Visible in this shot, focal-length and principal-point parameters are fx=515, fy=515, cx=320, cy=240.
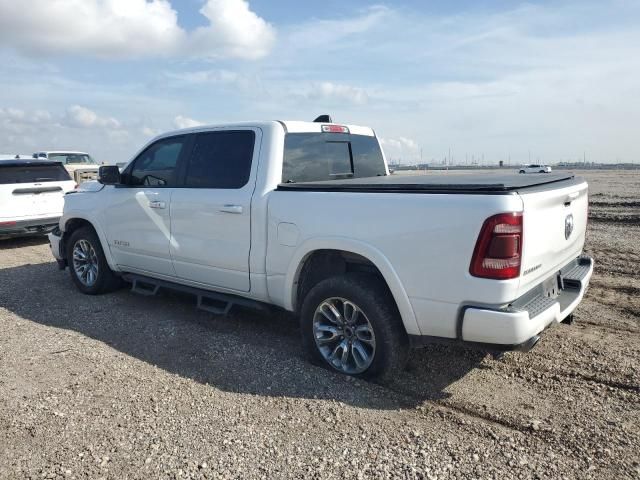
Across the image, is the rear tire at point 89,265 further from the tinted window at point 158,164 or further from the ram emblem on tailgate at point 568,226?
the ram emblem on tailgate at point 568,226

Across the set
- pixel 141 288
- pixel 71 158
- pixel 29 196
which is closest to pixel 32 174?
pixel 29 196

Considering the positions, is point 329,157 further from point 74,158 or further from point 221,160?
point 74,158

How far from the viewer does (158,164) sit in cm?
528

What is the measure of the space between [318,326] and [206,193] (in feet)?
5.35

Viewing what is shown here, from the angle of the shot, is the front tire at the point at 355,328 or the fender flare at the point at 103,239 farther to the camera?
the fender flare at the point at 103,239

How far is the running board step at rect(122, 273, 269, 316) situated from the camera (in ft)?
14.9

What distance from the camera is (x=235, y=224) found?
4.38m

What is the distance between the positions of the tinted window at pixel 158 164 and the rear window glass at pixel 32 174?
199 inches

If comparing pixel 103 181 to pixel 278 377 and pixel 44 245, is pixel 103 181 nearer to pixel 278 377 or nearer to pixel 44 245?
pixel 278 377

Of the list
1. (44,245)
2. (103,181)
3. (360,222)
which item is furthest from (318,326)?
(44,245)

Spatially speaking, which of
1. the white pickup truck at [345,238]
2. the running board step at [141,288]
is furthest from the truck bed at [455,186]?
the running board step at [141,288]

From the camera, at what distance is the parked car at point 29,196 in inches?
356

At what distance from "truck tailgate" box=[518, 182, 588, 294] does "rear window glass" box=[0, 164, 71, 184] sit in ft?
29.8

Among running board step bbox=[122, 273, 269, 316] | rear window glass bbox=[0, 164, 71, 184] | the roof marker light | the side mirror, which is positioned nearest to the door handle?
running board step bbox=[122, 273, 269, 316]
